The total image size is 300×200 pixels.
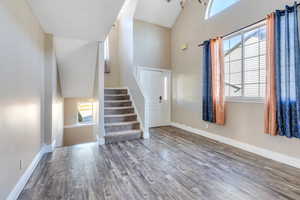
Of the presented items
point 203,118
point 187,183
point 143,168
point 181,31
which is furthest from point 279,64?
point 181,31

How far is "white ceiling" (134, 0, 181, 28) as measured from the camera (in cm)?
485

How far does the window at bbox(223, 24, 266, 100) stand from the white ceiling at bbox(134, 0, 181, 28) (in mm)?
2251

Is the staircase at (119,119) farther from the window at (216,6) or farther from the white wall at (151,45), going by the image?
the window at (216,6)

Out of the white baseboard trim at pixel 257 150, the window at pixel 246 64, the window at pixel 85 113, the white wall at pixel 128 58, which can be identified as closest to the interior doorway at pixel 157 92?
the white wall at pixel 128 58

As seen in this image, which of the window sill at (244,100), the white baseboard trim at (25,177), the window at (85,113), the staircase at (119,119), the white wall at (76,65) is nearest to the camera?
the white baseboard trim at (25,177)

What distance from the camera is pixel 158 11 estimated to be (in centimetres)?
506

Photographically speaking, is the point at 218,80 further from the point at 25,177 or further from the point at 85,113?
the point at 85,113

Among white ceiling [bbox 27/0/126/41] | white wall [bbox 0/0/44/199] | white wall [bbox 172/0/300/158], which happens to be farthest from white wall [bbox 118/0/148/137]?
white wall [bbox 0/0/44/199]

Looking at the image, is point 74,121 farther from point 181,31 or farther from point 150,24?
point 181,31

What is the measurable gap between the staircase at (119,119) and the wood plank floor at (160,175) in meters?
0.54

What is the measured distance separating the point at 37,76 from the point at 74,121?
11.6 ft

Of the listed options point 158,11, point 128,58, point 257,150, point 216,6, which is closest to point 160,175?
point 257,150

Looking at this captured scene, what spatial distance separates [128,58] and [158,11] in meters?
1.74

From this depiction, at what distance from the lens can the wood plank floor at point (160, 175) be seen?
1852 mm
